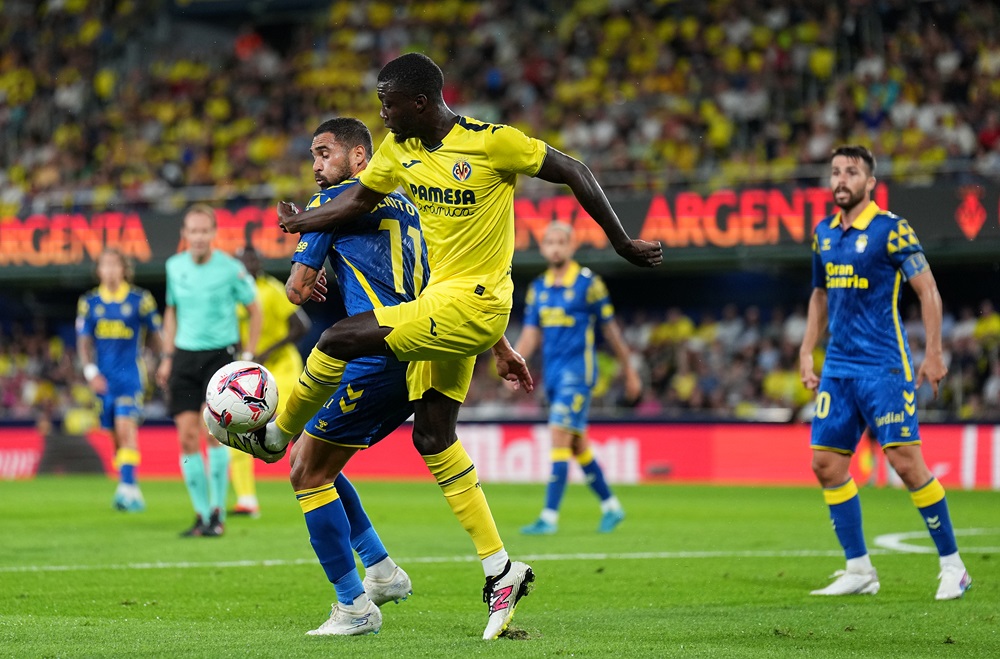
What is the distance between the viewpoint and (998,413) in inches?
732

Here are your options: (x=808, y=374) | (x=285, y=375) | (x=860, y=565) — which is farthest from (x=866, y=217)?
(x=285, y=375)

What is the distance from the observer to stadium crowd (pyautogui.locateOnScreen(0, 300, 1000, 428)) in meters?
19.6

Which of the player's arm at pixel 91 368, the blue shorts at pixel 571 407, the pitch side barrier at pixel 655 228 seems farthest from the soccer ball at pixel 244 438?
the pitch side barrier at pixel 655 228

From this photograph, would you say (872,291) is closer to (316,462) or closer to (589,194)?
(589,194)

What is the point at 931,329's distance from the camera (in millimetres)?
7285

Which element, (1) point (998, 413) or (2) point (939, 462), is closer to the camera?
(2) point (939, 462)

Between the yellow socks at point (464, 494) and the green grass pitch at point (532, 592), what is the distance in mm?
422

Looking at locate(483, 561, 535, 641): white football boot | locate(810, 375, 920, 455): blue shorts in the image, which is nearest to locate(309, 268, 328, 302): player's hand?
locate(483, 561, 535, 641): white football boot

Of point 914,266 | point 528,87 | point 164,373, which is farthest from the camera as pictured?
point 528,87

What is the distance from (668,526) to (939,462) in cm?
671

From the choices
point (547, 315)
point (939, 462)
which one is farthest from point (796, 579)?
point (939, 462)

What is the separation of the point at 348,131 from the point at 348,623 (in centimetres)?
217

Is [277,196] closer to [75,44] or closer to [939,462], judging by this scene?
[75,44]

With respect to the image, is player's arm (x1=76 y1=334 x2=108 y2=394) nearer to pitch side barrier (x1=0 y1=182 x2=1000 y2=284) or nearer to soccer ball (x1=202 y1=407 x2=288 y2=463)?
pitch side barrier (x1=0 y1=182 x2=1000 y2=284)
